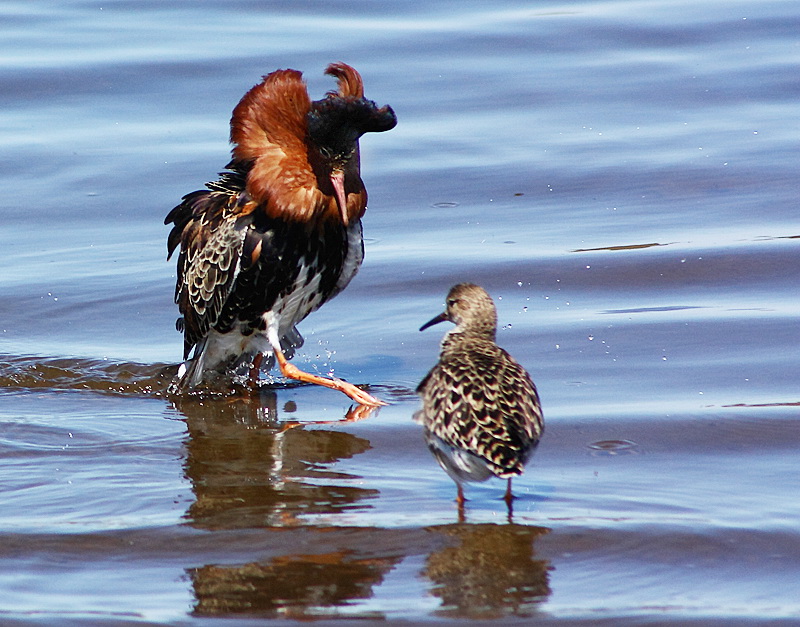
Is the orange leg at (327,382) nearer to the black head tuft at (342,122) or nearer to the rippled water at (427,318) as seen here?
the rippled water at (427,318)

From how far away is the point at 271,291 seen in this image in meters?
8.55

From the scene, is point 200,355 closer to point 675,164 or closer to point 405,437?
point 405,437

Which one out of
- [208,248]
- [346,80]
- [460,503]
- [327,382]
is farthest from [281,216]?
[460,503]

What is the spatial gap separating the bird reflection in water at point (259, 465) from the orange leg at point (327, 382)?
0.61 feet

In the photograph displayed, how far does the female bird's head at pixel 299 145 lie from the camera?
328 inches

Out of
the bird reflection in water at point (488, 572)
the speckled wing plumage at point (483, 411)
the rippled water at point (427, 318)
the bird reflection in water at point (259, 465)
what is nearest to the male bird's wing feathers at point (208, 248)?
the rippled water at point (427, 318)

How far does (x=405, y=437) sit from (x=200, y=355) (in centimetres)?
195

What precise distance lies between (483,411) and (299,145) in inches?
119

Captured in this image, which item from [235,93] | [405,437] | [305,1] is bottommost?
[405,437]

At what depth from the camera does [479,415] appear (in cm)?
598

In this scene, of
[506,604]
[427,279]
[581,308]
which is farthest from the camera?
[427,279]

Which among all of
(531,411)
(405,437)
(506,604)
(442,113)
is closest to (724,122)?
(442,113)

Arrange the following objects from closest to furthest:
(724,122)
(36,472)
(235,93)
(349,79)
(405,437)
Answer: (36,472) → (405,437) → (349,79) → (724,122) → (235,93)

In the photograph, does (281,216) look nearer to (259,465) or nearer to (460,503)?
(259,465)
